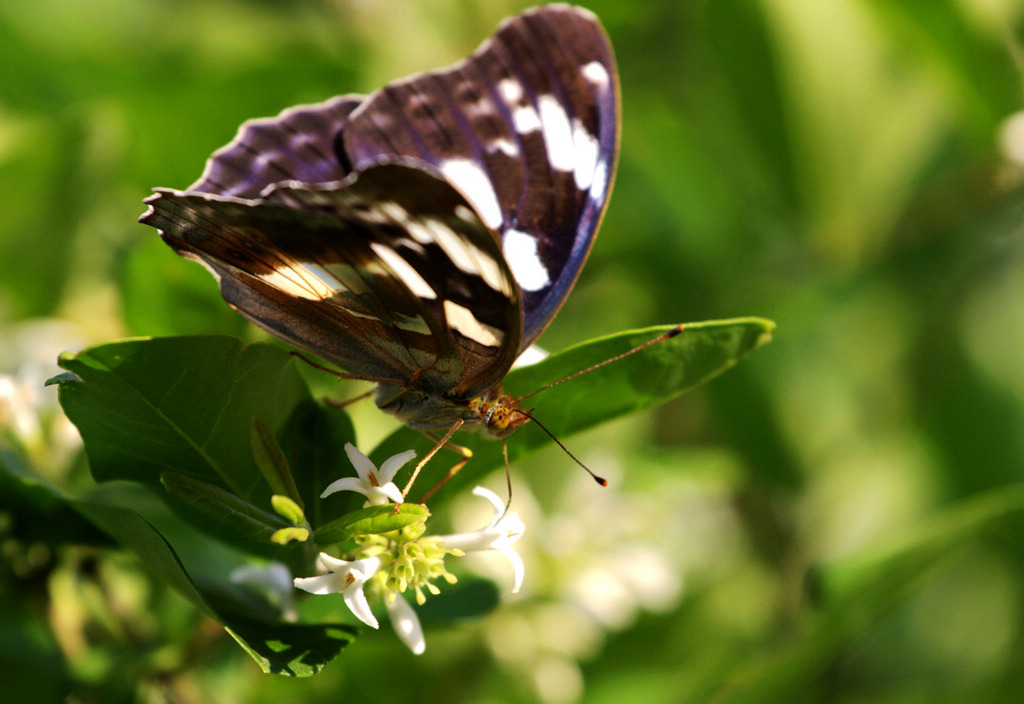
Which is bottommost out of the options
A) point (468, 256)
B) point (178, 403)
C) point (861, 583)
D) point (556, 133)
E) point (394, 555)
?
point (861, 583)

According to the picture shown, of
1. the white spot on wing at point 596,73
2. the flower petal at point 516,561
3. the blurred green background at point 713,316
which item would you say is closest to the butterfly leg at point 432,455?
the flower petal at point 516,561

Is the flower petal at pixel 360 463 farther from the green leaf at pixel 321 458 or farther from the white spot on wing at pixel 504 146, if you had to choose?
the white spot on wing at pixel 504 146

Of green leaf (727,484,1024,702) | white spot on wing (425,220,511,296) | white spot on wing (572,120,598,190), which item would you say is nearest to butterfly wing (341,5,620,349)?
white spot on wing (572,120,598,190)

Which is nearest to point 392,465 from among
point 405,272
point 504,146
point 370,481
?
point 370,481

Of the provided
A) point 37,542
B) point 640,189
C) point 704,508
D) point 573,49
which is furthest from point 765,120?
point 37,542

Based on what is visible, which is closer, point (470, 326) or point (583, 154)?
point (470, 326)

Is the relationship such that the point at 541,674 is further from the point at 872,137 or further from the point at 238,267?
the point at 872,137

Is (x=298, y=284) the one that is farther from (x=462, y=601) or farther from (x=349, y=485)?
(x=462, y=601)
